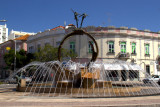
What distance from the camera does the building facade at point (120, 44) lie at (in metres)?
37.7

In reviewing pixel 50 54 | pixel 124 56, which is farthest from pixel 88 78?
pixel 124 56

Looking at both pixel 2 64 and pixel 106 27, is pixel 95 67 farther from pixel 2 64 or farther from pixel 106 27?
pixel 2 64

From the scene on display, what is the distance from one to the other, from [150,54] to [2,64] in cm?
4309

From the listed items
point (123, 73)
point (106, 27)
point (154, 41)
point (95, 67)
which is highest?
point (106, 27)

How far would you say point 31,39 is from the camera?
156ft

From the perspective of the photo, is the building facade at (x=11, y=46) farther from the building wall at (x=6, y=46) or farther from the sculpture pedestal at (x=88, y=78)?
the sculpture pedestal at (x=88, y=78)

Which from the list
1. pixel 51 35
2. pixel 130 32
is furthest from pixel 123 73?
pixel 51 35

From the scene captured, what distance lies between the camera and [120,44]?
38062 mm

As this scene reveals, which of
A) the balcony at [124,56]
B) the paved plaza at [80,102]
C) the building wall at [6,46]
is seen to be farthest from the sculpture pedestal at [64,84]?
the building wall at [6,46]

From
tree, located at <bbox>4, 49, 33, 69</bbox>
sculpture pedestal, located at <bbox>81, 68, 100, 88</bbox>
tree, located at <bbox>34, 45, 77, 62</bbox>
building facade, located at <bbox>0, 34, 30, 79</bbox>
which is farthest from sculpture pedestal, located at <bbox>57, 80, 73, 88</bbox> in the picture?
building facade, located at <bbox>0, 34, 30, 79</bbox>

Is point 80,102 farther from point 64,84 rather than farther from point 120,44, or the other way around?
point 120,44

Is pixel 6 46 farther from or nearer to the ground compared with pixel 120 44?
farther from the ground

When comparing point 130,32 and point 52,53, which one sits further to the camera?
point 130,32

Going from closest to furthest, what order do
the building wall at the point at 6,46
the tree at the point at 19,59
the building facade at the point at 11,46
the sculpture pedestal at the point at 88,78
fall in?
1. the sculpture pedestal at the point at 88,78
2. the tree at the point at 19,59
3. the building facade at the point at 11,46
4. the building wall at the point at 6,46
